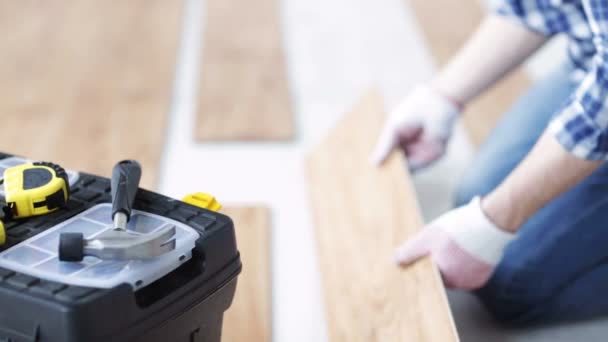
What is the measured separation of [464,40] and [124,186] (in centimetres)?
206

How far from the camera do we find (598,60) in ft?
3.93

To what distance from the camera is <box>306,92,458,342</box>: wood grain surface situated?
49.0 inches

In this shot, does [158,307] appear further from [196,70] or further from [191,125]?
[196,70]

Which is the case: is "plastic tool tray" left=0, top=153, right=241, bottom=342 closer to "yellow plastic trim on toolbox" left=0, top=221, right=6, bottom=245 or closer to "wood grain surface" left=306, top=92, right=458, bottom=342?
"yellow plastic trim on toolbox" left=0, top=221, right=6, bottom=245

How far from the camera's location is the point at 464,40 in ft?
9.20

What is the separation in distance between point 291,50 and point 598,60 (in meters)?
1.55

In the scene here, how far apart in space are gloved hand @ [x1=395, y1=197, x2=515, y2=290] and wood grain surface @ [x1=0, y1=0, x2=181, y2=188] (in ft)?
2.39

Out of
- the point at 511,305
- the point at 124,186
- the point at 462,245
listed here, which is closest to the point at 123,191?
the point at 124,186

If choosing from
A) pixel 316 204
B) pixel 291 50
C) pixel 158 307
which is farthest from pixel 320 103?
pixel 158 307

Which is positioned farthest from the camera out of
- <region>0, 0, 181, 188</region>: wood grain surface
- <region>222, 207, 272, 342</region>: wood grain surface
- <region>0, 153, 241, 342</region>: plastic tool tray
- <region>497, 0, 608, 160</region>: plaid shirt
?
<region>0, 0, 181, 188</region>: wood grain surface

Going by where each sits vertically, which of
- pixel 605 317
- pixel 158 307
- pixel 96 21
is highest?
pixel 158 307

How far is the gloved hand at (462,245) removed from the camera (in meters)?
1.28

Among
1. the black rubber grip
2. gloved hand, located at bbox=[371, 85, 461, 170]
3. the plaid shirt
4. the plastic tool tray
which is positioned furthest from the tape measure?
gloved hand, located at bbox=[371, 85, 461, 170]

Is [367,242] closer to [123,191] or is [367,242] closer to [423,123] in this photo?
[423,123]
